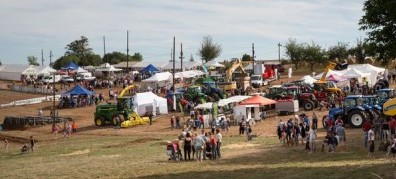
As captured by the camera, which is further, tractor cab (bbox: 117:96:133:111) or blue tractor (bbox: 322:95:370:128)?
tractor cab (bbox: 117:96:133:111)

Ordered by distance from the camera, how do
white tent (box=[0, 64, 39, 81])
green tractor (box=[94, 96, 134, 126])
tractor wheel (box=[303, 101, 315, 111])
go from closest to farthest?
tractor wheel (box=[303, 101, 315, 111]), green tractor (box=[94, 96, 134, 126]), white tent (box=[0, 64, 39, 81])

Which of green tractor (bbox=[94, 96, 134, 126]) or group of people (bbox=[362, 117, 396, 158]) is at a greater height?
green tractor (bbox=[94, 96, 134, 126])

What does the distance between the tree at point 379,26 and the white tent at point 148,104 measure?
1195 inches

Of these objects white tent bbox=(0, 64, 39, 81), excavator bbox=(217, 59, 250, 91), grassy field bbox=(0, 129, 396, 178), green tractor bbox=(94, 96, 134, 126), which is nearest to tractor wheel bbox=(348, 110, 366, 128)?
grassy field bbox=(0, 129, 396, 178)

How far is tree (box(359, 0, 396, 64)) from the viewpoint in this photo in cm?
1827

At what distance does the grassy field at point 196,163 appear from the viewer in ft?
62.4

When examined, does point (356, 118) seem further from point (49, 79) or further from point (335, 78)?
point (49, 79)

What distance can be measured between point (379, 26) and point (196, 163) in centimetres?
948

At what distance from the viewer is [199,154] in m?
24.0

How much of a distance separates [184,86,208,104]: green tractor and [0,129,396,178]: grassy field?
1519 centimetres

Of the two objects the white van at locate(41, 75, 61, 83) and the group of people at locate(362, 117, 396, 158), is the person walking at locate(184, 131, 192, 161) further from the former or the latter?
the white van at locate(41, 75, 61, 83)

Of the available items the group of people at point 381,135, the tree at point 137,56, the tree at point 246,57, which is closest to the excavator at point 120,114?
the group of people at point 381,135

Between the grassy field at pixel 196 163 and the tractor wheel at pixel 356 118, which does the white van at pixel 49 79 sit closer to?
the grassy field at pixel 196 163

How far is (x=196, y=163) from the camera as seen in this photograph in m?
23.4
